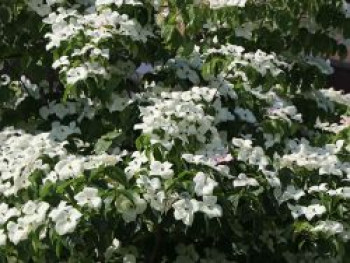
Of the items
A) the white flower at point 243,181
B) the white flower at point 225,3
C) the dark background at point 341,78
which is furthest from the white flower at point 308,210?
the dark background at point 341,78

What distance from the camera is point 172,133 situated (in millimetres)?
2594

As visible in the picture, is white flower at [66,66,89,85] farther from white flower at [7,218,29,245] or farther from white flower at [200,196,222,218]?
white flower at [200,196,222,218]

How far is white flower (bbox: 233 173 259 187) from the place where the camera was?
8.19ft

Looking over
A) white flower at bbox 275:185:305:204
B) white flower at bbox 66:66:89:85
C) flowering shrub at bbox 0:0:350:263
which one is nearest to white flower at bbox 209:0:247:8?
flowering shrub at bbox 0:0:350:263

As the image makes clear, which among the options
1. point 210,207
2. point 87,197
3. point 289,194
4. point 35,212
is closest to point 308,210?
point 289,194

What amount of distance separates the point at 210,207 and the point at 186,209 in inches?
3.2

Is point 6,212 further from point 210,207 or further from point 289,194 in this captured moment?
point 289,194

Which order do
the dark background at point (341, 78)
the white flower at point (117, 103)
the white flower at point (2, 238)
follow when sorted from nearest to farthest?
the white flower at point (2, 238), the white flower at point (117, 103), the dark background at point (341, 78)

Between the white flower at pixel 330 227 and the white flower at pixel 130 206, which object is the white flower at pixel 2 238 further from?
the white flower at pixel 330 227

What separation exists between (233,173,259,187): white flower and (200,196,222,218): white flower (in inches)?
5.9

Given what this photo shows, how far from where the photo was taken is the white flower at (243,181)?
8.19 ft

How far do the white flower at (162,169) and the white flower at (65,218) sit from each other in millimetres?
267

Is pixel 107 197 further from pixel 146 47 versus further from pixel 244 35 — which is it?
pixel 244 35

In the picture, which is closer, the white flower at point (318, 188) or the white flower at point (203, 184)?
the white flower at point (203, 184)
